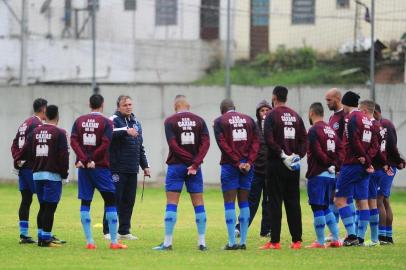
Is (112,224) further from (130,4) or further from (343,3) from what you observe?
(130,4)

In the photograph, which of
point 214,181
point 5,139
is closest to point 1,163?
point 5,139

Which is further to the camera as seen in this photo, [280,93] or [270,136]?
[280,93]

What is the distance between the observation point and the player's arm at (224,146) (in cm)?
1573

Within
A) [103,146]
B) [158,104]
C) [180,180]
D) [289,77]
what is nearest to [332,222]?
[180,180]

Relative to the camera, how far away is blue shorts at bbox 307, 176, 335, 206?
15719mm

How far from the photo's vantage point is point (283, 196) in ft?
51.6

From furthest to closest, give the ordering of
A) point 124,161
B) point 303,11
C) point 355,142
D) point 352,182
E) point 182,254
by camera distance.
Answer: point 303,11 < point 124,161 < point 352,182 < point 355,142 < point 182,254

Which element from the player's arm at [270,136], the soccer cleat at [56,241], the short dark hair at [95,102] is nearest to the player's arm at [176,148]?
the short dark hair at [95,102]

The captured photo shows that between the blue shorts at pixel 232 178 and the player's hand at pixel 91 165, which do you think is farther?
the blue shorts at pixel 232 178

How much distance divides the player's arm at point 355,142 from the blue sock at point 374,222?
93cm

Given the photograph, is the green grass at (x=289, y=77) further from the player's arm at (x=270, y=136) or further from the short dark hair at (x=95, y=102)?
the short dark hair at (x=95, y=102)

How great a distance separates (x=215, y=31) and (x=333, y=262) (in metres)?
25.0

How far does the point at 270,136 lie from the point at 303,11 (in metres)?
19.0

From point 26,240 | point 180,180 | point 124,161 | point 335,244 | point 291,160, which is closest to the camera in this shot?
point 291,160
